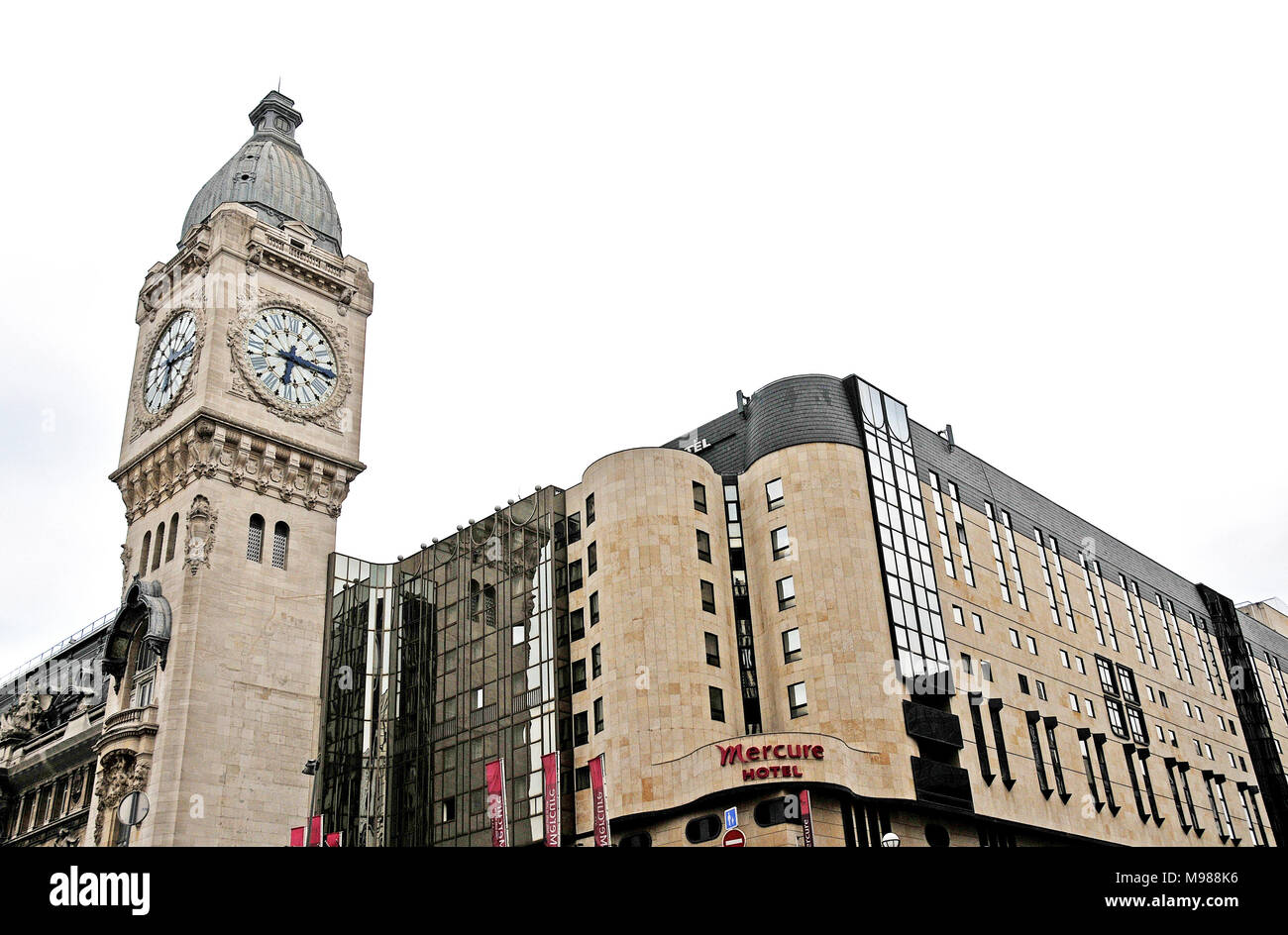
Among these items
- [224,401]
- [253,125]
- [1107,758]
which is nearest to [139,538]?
[224,401]

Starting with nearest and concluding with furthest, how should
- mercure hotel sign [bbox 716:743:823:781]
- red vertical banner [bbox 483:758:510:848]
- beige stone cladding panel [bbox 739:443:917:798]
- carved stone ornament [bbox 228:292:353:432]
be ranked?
red vertical banner [bbox 483:758:510:848] → mercure hotel sign [bbox 716:743:823:781] → beige stone cladding panel [bbox 739:443:917:798] → carved stone ornament [bbox 228:292:353:432]

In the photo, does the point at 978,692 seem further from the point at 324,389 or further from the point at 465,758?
the point at 324,389

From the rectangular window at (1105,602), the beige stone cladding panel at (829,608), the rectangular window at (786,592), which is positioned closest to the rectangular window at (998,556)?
the rectangular window at (1105,602)

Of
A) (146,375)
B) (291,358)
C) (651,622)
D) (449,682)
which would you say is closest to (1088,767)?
(651,622)

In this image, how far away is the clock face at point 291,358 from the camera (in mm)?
82750

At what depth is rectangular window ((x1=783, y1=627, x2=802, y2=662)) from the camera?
231 ft

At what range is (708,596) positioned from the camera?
240 ft

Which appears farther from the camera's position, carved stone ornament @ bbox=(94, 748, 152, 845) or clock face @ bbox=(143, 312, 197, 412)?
clock face @ bbox=(143, 312, 197, 412)

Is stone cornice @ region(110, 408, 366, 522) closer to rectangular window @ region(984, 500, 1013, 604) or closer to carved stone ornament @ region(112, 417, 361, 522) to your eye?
carved stone ornament @ region(112, 417, 361, 522)

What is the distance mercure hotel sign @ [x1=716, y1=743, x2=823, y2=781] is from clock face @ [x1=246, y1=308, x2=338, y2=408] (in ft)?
138

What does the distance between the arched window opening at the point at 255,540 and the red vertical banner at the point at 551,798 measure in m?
30.0

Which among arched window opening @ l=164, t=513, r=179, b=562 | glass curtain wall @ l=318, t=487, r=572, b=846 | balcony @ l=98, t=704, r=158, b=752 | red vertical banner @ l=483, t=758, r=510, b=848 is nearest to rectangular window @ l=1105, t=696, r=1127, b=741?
glass curtain wall @ l=318, t=487, r=572, b=846
